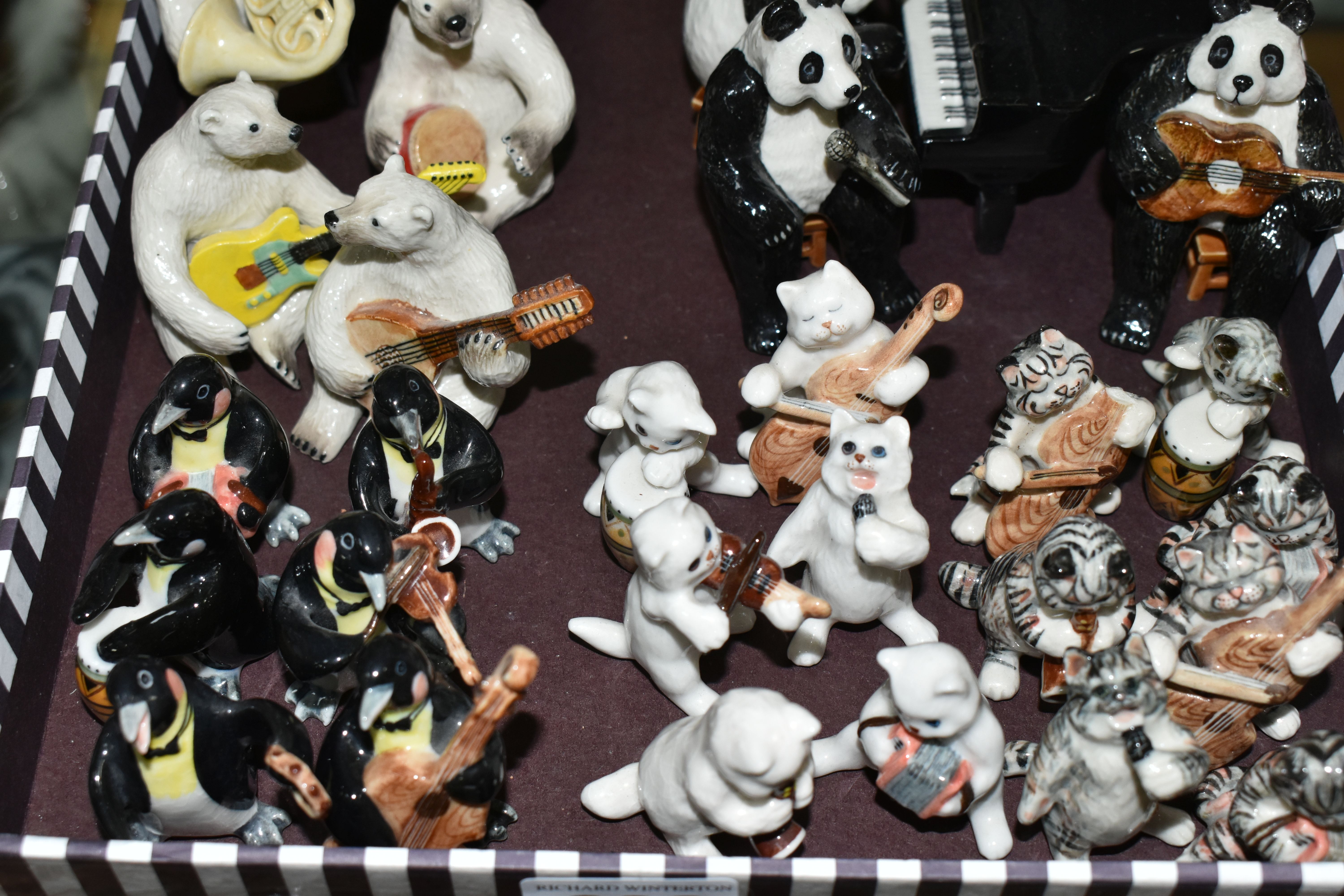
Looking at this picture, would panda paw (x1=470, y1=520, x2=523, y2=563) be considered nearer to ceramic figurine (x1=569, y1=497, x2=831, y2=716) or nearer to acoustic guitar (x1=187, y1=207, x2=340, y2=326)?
ceramic figurine (x1=569, y1=497, x2=831, y2=716)

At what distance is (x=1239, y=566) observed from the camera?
2.21 meters

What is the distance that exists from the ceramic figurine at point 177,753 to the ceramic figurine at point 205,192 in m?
0.81

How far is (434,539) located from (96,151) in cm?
138

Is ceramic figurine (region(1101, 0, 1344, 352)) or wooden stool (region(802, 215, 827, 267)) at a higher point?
ceramic figurine (region(1101, 0, 1344, 352))

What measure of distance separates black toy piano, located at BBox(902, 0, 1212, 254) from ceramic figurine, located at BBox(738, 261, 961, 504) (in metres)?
0.46

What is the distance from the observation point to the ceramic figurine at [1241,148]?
259 cm

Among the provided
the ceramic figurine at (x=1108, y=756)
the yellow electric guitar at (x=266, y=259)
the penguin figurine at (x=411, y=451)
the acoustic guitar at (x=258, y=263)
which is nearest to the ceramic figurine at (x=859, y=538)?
the ceramic figurine at (x=1108, y=756)

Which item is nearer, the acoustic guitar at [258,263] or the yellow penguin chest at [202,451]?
the yellow penguin chest at [202,451]

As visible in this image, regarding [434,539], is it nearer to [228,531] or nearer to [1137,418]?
[228,531]

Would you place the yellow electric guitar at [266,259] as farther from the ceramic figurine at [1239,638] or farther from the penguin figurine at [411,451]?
the ceramic figurine at [1239,638]

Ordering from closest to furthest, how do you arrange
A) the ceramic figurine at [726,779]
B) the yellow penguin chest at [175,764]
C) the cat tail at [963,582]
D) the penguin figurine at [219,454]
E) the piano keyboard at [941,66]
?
the ceramic figurine at [726,779] → the yellow penguin chest at [175,764] → the penguin figurine at [219,454] → the cat tail at [963,582] → the piano keyboard at [941,66]

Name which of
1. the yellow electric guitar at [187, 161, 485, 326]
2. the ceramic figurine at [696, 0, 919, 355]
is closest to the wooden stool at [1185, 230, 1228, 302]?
the ceramic figurine at [696, 0, 919, 355]

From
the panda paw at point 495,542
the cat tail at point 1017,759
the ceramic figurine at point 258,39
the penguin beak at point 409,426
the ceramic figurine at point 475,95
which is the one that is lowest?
the cat tail at point 1017,759

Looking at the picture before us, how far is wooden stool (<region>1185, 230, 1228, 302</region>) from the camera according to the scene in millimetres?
2939
